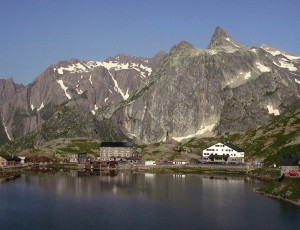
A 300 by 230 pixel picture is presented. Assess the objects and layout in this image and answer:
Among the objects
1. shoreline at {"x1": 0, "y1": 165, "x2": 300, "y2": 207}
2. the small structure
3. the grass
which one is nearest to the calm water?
the grass

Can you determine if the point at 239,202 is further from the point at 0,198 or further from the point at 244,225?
the point at 0,198

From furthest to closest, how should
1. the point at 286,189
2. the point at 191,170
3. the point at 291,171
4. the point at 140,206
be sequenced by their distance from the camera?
1. the point at 191,170
2. the point at 291,171
3. the point at 286,189
4. the point at 140,206

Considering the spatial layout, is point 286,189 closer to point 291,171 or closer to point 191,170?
point 291,171

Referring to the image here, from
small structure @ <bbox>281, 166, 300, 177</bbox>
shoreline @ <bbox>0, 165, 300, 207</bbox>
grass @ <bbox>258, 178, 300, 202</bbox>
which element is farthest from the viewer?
shoreline @ <bbox>0, 165, 300, 207</bbox>

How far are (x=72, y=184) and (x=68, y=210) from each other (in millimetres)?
43675

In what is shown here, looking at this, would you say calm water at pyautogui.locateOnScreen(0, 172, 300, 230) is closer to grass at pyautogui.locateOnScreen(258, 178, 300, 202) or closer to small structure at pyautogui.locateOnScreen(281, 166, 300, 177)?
grass at pyautogui.locateOnScreen(258, 178, 300, 202)

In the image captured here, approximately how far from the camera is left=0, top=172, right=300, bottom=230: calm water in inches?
3113

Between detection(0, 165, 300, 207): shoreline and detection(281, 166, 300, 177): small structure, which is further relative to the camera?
detection(0, 165, 300, 207): shoreline

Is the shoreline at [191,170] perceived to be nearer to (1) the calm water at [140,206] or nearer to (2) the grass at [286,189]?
(1) the calm water at [140,206]

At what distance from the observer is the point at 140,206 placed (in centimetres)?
9588

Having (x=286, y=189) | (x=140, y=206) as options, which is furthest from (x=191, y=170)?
(x=140, y=206)

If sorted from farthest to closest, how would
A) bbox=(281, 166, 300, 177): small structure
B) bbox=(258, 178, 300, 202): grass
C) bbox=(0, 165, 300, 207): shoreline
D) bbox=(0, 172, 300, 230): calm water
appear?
bbox=(0, 165, 300, 207): shoreline < bbox=(281, 166, 300, 177): small structure < bbox=(258, 178, 300, 202): grass < bbox=(0, 172, 300, 230): calm water

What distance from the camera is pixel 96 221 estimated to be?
3182 inches

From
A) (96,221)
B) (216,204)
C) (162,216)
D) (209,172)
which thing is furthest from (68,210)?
(209,172)
